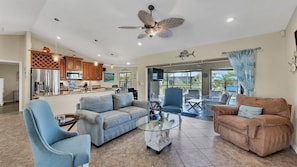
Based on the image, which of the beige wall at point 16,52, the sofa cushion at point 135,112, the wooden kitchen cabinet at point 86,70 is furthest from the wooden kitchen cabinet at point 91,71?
the sofa cushion at point 135,112

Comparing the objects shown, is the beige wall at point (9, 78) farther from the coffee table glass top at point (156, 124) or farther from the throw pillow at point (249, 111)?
the throw pillow at point (249, 111)

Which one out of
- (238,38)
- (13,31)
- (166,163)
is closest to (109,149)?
(166,163)

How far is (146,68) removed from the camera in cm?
610

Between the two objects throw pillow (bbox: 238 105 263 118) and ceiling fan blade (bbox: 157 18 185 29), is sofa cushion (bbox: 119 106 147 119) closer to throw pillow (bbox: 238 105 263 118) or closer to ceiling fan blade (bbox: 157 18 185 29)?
ceiling fan blade (bbox: 157 18 185 29)

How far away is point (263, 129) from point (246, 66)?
5.81ft

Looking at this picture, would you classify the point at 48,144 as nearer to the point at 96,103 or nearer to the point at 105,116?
the point at 105,116

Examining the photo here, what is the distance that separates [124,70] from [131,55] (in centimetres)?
344

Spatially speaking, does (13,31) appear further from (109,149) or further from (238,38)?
(238,38)

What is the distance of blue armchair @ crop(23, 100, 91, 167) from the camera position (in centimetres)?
140

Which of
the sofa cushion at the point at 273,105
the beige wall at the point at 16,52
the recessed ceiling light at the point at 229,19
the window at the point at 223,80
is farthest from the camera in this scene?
the window at the point at 223,80

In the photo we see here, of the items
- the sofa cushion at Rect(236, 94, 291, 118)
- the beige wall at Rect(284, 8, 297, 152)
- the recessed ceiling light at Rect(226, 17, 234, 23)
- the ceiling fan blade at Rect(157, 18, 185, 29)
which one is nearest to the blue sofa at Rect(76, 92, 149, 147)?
the ceiling fan blade at Rect(157, 18, 185, 29)

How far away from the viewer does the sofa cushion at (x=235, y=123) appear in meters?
2.50

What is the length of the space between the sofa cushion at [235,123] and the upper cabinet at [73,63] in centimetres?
685

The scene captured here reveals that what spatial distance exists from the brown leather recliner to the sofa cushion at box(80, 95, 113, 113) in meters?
2.65
